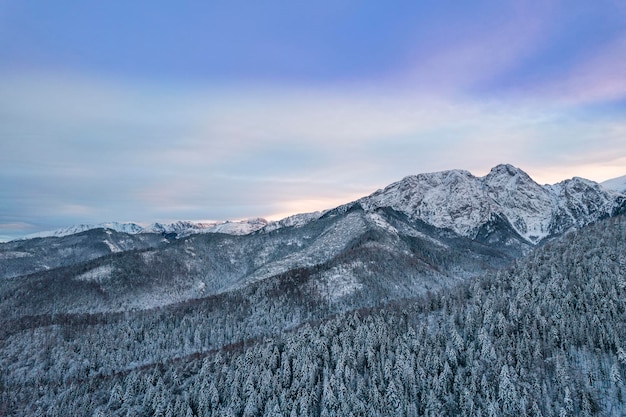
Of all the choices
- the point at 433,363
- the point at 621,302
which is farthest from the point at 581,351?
the point at 433,363

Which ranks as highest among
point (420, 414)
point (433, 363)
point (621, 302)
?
point (621, 302)

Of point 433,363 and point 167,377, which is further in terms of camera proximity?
point 167,377

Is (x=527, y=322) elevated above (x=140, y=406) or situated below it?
above

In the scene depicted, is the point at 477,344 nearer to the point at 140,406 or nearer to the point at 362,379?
the point at 362,379

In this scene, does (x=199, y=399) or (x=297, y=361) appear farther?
(x=297, y=361)

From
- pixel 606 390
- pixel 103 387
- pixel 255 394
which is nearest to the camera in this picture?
pixel 606 390

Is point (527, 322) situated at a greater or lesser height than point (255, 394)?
greater

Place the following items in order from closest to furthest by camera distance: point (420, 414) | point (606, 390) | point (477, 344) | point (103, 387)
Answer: point (606, 390) < point (420, 414) < point (477, 344) < point (103, 387)

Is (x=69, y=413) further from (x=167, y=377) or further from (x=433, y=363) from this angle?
(x=433, y=363)

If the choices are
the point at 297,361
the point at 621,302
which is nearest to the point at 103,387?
the point at 297,361
